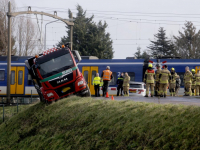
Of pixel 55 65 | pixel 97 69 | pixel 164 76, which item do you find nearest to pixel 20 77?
pixel 97 69

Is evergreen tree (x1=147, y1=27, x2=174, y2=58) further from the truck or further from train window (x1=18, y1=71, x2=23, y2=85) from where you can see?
the truck

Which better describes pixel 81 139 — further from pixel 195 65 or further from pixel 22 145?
pixel 195 65

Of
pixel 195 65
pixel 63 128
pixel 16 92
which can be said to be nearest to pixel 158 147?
pixel 63 128

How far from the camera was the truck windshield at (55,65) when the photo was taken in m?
16.7

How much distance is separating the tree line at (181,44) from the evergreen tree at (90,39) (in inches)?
296

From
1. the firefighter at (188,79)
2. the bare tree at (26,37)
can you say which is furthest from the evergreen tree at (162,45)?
the firefighter at (188,79)

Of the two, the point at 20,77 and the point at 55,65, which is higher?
the point at 55,65

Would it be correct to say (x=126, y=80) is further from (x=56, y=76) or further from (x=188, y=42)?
(x=188, y=42)

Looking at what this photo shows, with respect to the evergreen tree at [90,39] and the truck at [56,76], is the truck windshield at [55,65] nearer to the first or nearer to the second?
the truck at [56,76]

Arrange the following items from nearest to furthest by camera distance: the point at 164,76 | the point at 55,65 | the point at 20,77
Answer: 1. the point at 55,65
2. the point at 164,76
3. the point at 20,77

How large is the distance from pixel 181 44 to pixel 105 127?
52.1m

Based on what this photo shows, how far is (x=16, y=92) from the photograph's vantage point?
29891 millimetres

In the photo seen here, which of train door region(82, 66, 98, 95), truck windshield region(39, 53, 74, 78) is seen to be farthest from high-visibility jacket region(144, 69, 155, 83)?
train door region(82, 66, 98, 95)

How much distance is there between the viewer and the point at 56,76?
54.3 ft
